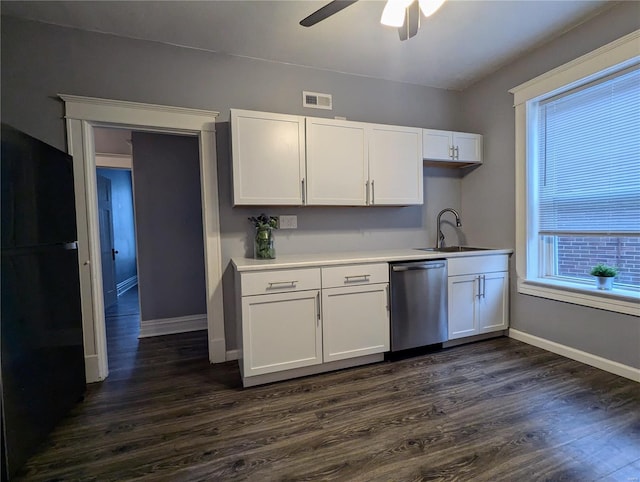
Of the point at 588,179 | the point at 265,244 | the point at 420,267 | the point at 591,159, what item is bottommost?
the point at 420,267

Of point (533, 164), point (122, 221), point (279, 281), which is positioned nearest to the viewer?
point (279, 281)

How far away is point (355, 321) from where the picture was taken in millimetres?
2447

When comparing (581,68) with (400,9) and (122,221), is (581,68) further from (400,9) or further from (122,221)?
(122,221)

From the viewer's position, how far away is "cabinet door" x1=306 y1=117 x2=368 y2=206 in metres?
2.59

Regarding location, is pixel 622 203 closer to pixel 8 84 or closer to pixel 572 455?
pixel 572 455

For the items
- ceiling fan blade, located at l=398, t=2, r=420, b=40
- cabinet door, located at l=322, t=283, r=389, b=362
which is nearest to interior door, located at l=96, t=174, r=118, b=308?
cabinet door, located at l=322, t=283, r=389, b=362

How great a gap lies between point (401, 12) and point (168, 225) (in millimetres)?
3155

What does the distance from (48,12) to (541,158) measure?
4.07m

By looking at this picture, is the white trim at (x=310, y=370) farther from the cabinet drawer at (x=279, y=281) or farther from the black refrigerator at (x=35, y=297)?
the black refrigerator at (x=35, y=297)

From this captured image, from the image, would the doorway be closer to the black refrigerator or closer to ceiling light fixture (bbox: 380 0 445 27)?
the black refrigerator

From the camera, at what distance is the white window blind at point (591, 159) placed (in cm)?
221

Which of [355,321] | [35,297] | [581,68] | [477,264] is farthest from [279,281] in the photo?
[581,68]

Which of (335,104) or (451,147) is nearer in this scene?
(335,104)

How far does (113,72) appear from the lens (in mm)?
2371
